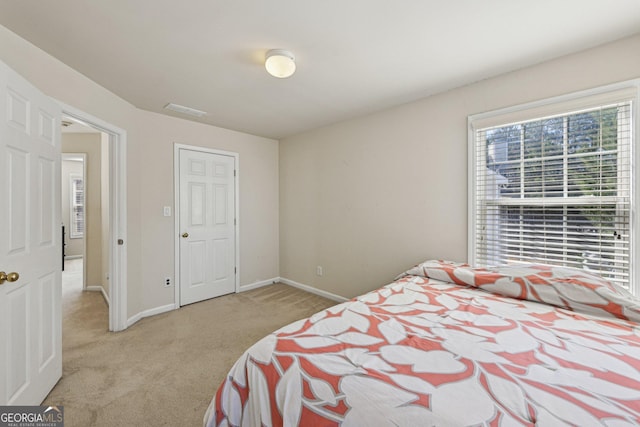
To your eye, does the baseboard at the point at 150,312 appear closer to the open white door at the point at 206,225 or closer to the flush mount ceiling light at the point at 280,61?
the open white door at the point at 206,225

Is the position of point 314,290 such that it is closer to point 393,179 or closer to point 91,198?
point 393,179

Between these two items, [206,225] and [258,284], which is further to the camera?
[258,284]

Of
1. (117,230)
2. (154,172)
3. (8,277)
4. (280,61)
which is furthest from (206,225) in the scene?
(280,61)

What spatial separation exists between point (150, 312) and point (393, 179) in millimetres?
3189

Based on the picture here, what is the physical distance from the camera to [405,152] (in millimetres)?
2842

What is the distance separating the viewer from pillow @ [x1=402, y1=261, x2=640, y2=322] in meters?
1.48

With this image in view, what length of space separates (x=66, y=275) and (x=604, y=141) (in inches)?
295

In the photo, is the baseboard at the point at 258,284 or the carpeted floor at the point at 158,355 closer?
the carpeted floor at the point at 158,355

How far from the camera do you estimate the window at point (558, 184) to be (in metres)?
1.80

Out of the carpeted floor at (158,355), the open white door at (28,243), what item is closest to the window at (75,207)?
the carpeted floor at (158,355)

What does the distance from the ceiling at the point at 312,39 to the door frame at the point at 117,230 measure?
0.55m

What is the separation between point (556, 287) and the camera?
166 centimetres

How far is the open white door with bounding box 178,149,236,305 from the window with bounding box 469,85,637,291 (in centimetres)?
307

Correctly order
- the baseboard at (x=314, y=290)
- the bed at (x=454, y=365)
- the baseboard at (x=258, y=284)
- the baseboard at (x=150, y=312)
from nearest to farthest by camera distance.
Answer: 1. the bed at (x=454, y=365)
2. the baseboard at (x=150, y=312)
3. the baseboard at (x=314, y=290)
4. the baseboard at (x=258, y=284)
